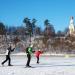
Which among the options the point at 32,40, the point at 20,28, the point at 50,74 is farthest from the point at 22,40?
the point at 50,74

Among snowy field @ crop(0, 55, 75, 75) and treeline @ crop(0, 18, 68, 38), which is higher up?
treeline @ crop(0, 18, 68, 38)

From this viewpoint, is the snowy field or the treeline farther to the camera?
the treeline

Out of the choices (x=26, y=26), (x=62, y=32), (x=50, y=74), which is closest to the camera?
(x=50, y=74)

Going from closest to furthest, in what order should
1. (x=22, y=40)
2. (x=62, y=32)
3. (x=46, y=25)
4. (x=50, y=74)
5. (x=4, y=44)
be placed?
(x=50, y=74), (x=4, y=44), (x=22, y=40), (x=46, y=25), (x=62, y=32)

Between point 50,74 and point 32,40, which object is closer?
point 50,74

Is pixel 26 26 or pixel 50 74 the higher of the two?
pixel 26 26

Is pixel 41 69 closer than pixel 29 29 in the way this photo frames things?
Yes

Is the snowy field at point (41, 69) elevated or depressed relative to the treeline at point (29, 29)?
depressed

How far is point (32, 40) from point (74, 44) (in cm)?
1534

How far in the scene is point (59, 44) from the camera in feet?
265

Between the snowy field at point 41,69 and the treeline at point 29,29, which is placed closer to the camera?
the snowy field at point 41,69

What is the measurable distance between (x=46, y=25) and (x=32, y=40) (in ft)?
53.3

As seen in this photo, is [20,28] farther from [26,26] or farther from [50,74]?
[50,74]

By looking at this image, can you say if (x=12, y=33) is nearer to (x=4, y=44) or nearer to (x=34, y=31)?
(x=34, y=31)
